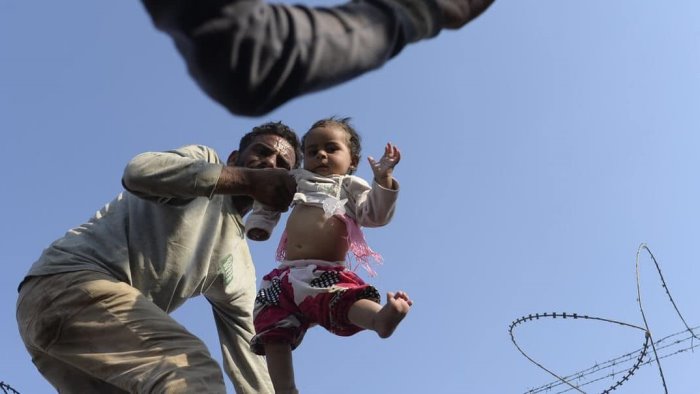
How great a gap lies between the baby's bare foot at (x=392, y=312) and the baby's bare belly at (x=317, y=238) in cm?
74

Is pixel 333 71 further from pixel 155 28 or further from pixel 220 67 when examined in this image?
pixel 155 28

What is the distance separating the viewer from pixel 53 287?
3.71 m

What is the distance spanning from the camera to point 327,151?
4.70 meters

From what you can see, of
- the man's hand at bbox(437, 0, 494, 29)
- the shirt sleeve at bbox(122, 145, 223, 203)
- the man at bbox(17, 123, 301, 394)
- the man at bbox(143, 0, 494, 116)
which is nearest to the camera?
the man at bbox(143, 0, 494, 116)

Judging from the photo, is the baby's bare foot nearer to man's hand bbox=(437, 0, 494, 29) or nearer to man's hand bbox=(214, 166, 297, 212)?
man's hand bbox=(214, 166, 297, 212)

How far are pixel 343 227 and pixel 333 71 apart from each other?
2844mm

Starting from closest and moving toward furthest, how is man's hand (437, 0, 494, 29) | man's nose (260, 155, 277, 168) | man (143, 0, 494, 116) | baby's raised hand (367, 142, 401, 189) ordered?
man (143, 0, 494, 116), man's hand (437, 0, 494, 29), baby's raised hand (367, 142, 401, 189), man's nose (260, 155, 277, 168)

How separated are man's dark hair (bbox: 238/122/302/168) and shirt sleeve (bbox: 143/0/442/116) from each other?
115 inches

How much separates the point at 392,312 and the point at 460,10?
1981 millimetres

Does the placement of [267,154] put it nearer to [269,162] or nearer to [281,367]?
[269,162]

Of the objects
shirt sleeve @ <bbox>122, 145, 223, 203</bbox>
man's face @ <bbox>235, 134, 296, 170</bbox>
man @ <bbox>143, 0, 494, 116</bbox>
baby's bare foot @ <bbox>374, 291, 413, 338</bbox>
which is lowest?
man @ <bbox>143, 0, 494, 116</bbox>

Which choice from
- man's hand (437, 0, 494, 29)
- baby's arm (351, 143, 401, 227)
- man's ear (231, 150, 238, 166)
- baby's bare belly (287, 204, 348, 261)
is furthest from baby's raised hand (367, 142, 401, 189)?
man's hand (437, 0, 494, 29)

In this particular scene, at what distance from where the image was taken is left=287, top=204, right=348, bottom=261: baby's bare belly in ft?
14.5

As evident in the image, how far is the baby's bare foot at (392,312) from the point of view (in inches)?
145
